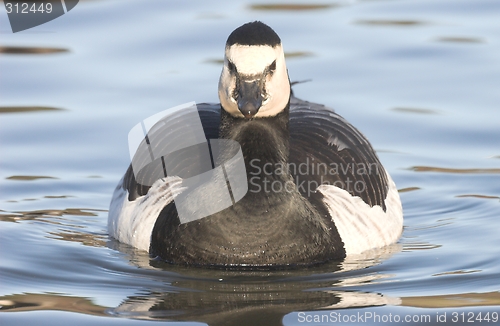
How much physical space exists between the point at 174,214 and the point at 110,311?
1.23 meters

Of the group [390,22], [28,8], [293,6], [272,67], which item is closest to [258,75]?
[272,67]

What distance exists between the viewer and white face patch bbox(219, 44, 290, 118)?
8.25 metres

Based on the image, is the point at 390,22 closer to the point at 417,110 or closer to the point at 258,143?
the point at 417,110

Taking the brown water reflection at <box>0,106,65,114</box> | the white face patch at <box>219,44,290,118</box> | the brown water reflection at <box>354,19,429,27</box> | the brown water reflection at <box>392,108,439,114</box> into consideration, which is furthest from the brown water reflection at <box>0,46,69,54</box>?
the white face patch at <box>219,44,290,118</box>

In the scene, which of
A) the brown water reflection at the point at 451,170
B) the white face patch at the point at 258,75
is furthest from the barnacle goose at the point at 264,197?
the brown water reflection at the point at 451,170

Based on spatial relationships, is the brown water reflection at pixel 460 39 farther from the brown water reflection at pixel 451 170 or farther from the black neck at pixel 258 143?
the black neck at pixel 258 143

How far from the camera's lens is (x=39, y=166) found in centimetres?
1170

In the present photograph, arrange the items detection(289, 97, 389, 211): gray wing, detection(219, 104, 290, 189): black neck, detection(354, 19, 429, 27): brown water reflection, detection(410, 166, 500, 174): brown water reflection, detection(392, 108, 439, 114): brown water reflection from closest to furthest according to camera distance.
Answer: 1. detection(219, 104, 290, 189): black neck
2. detection(289, 97, 389, 211): gray wing
3. detection(410, 166, 500, 174): brown water reflection
4. detection(392, 108, 439, 114): brown water reflection
5. detection(354, 19, 429, 27): brown water reflection

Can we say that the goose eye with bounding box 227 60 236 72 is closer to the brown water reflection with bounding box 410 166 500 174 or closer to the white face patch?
the white face patch

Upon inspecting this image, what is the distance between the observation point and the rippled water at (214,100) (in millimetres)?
7977

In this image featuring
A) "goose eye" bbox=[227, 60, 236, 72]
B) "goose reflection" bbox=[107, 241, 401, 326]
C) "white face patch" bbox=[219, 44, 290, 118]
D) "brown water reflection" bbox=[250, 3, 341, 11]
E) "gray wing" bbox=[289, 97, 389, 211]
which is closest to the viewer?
"goose reflection" bbox=[107, 241, 401, 326]

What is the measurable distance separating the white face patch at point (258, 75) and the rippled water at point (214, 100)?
52.4 inches

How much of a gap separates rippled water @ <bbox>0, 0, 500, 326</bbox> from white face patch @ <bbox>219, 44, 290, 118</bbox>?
1.33m

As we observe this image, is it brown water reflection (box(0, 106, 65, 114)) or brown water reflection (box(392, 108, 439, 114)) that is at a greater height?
brown water reflection (box(0, 106, 65, 114))
